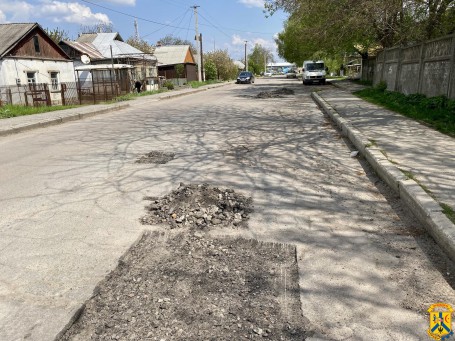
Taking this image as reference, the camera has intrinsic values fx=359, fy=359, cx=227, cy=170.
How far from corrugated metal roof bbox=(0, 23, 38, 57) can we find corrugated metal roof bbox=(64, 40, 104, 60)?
9003mm

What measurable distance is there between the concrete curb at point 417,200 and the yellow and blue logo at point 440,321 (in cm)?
68

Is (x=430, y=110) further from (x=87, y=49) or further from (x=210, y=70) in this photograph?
(x=210, y=70)

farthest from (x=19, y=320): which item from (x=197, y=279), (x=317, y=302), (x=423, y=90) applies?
(x=423, y=90)

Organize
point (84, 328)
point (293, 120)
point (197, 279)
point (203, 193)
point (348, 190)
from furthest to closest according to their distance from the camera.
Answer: point (293, 120) → point (348, 190) → point (203, 193) → point (197, 279) → point (84, 328)

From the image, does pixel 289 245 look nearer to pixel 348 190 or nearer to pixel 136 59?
pixel 348 190

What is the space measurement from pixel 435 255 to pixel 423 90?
10923 mm

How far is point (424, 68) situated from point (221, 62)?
56.3 meters

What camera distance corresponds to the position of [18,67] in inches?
956

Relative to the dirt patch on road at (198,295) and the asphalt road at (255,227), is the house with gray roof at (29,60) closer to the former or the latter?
the asphalt road at (255,227)

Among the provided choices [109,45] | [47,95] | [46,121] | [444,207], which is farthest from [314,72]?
[444,207]

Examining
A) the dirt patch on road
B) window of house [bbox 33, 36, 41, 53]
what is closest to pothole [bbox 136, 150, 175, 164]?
the dirt patch on road

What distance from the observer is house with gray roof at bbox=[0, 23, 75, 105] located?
22.9 metres

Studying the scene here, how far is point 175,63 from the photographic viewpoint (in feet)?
180

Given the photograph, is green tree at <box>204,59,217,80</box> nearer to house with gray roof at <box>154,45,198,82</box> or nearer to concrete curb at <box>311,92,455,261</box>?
house with gray roof at <box>154,45,198,82</box>
